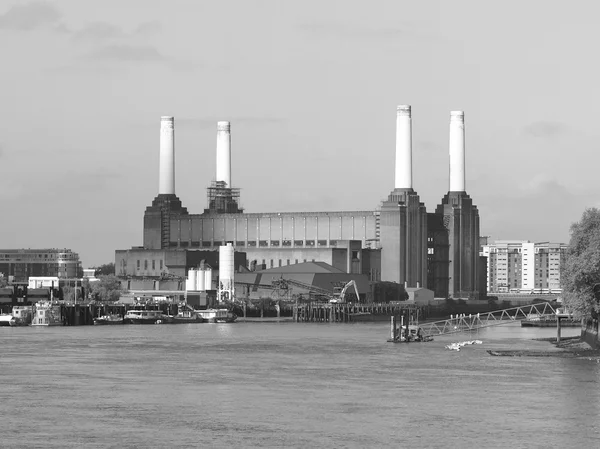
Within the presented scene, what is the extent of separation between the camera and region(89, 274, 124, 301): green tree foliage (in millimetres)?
159000

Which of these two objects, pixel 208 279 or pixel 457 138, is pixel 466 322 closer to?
pixel 208 279

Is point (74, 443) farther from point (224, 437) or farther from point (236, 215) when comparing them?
point (236, 215)

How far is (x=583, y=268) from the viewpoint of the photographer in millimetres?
73000

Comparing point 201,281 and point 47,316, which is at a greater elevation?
point 201,281

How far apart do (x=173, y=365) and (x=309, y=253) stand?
105 m

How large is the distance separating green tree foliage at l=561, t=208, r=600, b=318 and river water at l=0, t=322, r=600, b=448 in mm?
4842

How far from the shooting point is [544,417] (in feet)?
156

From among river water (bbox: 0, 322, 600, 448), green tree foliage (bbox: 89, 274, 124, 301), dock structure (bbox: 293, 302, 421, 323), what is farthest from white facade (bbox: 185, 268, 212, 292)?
river water (bbox: 0, 322, 600, 448)

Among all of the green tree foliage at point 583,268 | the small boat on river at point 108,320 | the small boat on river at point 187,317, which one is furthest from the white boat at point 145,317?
the green tree foliage at point 583,268

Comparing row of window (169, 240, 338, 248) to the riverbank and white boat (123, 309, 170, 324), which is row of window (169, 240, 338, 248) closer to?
white boat (123, 309, 170, 324)

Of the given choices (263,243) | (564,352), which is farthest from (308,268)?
(564,352)

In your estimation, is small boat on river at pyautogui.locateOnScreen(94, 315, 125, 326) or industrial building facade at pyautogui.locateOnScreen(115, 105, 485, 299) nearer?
small boat on river at pyautogui.locateOnScreen(94, 315, 125, 326)

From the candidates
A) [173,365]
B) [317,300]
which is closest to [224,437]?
[173,365]

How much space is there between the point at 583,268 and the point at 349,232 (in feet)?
340
